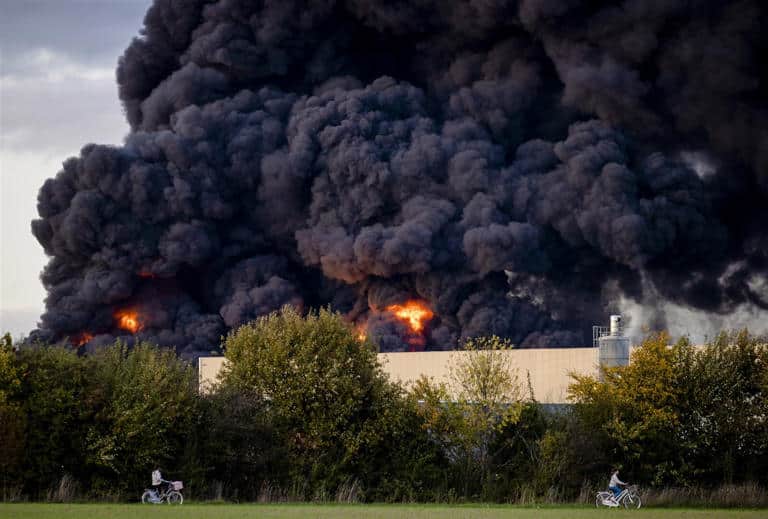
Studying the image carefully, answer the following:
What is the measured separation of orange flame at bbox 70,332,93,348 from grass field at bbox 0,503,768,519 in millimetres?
45041

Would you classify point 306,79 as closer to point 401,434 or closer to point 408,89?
point 408,89

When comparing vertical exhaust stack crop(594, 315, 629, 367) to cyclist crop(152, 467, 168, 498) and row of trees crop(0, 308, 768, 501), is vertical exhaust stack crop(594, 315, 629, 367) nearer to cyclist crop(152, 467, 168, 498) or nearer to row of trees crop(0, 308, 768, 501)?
row of trees crop(0, 308, 768, 501)

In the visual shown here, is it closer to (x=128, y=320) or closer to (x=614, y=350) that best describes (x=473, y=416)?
→ (x=614, y=350)

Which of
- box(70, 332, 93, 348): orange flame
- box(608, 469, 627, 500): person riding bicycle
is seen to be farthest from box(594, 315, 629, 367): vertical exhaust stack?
box(70, 332, 93, 348): orange flame

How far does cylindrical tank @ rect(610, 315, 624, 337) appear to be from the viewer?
Answer: 5359 centimetres

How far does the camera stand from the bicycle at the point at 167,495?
125 feet

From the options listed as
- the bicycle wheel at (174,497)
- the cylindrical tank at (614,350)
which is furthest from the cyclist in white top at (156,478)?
the cylindrical tank at (614,350)

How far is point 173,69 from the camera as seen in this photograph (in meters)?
89.6

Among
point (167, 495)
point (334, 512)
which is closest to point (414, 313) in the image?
point (167, 495)

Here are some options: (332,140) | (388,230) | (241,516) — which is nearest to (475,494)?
(241,516)

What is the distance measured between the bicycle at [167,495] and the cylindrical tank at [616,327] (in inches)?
866

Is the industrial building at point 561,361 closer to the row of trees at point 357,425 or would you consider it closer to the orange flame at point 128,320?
the row of trees at point 357,425

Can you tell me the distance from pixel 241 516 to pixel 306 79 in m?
59.9

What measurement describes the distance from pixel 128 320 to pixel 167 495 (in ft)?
148
